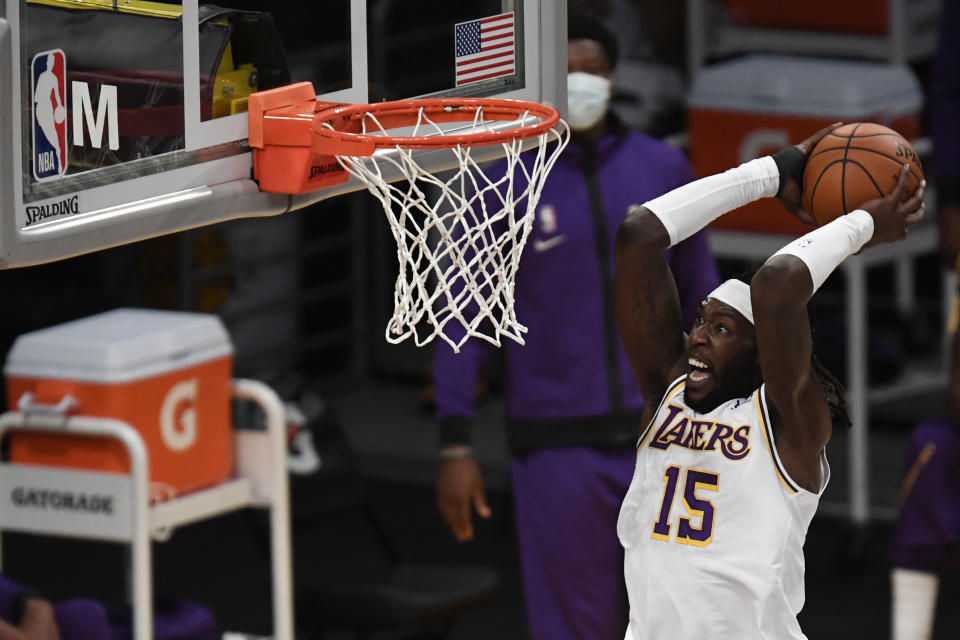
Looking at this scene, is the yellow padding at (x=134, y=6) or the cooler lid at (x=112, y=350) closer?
the yellow padding at (x=134, y=6)

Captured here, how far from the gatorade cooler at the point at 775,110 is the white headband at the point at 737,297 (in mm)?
3817

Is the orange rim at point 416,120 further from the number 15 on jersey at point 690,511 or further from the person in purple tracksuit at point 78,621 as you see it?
the person in purple tracksuit at point 78,621

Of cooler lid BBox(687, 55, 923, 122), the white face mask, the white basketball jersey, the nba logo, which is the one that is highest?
cooler lid BBox(687, 55, 923, 122)

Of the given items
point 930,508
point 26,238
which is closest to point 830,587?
point 930,508

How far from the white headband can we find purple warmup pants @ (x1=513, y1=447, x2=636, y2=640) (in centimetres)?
154

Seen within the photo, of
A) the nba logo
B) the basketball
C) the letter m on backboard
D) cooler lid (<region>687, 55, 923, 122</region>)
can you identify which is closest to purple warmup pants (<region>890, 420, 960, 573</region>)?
cooler lid (<region>687, 55, 923, 122</region>)

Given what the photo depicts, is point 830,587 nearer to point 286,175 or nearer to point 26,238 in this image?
point 286,175

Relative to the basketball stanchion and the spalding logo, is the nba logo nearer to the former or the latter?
the basketball stanchion

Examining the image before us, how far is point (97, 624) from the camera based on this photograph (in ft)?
17.2

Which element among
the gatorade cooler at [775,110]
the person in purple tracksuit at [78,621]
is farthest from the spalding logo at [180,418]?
the gatorade cooler at [775,110]

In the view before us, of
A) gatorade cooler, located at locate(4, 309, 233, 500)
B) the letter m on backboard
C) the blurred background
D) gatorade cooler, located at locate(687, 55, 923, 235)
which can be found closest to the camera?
the letter m on backboard

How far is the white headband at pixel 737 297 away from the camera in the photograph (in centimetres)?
399

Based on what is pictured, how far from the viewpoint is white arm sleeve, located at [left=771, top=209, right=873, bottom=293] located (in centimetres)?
383

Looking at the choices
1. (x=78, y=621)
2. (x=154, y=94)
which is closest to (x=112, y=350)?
(x=78, y=621)
